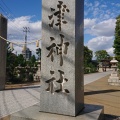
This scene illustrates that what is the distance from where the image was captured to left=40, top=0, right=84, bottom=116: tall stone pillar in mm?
4633

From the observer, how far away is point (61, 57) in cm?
477

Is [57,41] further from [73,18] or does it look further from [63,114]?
[63,114]

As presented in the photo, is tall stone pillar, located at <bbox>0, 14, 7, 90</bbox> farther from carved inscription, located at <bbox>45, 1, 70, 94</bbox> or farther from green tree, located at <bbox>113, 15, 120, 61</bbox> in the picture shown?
green tree, located at <bbox>113, 15, 120, 61</bbox>

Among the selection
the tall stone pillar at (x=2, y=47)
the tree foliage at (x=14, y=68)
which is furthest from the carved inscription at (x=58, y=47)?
the tree foliage at (x=14, y=68)

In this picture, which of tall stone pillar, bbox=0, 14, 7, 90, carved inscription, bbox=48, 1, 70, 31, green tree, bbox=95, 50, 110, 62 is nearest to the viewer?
carved inscription, bbox=48, 1, 70, 31

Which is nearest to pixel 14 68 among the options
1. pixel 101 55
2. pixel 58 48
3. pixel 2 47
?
pixel 2 47

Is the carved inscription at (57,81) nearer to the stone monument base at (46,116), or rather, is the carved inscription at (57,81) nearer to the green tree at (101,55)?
the stone monument base at (46,116)

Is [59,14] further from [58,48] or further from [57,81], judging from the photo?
[57,81]

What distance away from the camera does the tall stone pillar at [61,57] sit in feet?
15.2

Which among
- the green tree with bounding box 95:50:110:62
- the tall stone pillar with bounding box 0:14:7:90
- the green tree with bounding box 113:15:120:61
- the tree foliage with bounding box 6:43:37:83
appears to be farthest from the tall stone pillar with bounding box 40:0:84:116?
the green tree with bounding box 95:50:110:62

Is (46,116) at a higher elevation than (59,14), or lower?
lower

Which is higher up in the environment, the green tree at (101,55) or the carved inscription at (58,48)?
the green tree at (101,55)

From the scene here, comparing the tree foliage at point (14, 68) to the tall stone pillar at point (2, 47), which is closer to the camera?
the tall stone pillar at point (2, 47)

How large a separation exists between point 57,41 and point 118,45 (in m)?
24.3
